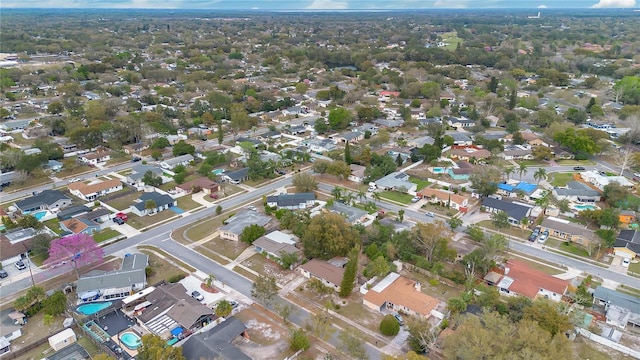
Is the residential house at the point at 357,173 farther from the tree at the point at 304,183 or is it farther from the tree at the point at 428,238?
the tree at the point at 428,238

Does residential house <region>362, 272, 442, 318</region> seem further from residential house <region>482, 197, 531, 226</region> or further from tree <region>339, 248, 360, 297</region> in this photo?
residential house <region>482, 197, 531, 226</region>

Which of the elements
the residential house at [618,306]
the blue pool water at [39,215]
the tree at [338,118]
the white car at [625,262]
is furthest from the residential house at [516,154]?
the blue pool water at [39,215]

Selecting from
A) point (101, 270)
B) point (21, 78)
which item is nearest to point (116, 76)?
point (21, 78)

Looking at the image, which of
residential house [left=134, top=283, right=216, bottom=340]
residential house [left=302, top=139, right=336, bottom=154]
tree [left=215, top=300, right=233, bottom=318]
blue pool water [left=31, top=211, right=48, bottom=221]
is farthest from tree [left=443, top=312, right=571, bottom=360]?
residential house [left=302, top=139, right=336, bottom=154]

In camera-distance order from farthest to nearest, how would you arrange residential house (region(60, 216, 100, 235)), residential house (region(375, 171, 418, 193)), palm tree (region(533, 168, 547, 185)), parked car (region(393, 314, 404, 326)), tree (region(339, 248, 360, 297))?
palm tree (region(533, 168, 547, 185)) < residential house (region(375, 171, 418, 193)) < residential house (region(60, 216, 100, 235)) < tree (region(339, 248, 360, 297)) < parked car (region(393, 314, 404, 326))

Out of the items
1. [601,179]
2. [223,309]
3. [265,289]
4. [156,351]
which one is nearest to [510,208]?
[601,179]
